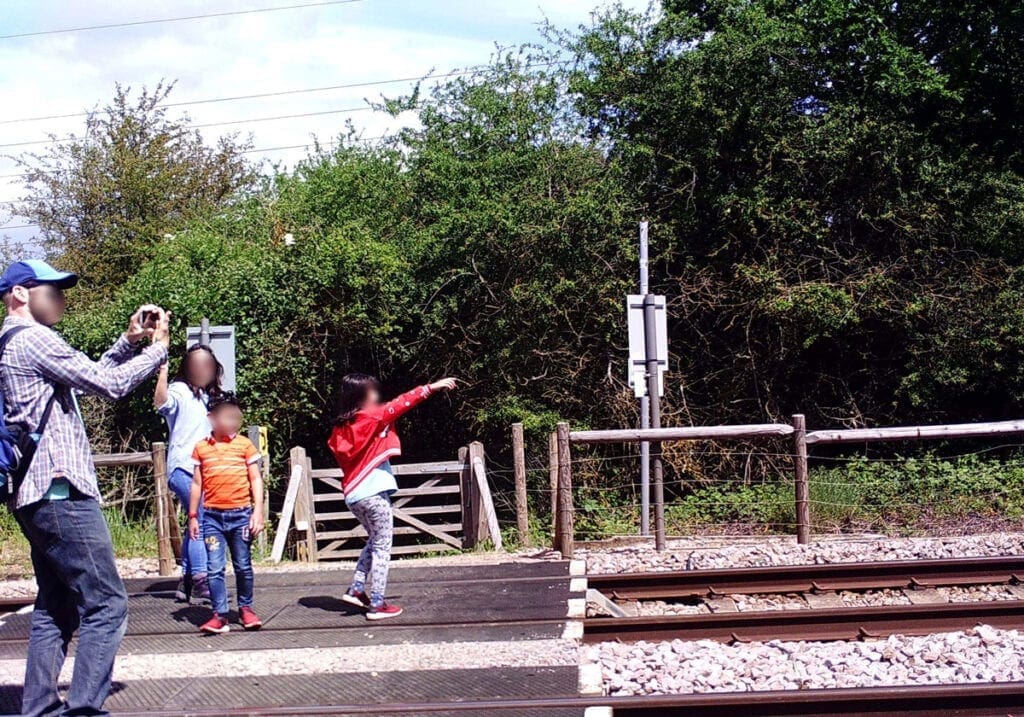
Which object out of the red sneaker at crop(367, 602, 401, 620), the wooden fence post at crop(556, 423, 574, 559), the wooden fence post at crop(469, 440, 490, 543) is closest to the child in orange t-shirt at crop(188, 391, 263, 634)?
the red sneaker at crop(367, 602, 401, 620)

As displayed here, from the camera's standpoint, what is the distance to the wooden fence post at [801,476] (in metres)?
10.8

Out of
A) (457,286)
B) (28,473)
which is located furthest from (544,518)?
(28,473)

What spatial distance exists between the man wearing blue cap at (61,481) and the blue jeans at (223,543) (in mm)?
1738

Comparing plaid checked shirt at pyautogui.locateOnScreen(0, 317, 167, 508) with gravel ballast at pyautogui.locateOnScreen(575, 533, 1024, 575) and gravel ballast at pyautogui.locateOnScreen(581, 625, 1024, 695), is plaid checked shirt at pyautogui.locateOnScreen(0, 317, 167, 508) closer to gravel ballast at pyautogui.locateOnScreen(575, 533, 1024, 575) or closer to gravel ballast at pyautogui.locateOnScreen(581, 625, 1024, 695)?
gravel ballast at pyautogui.locateOnScreen(581, 625, 1024, 695)

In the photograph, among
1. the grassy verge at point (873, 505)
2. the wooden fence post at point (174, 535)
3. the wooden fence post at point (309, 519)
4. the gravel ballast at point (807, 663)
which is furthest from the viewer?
the wooden fence post at point (309, 519)

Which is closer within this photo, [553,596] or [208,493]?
[208,493]

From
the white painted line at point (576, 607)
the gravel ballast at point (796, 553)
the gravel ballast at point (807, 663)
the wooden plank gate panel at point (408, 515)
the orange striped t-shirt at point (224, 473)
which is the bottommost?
the wooden plank gate panel at point (408, 515)

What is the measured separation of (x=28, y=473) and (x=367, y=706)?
1.95 meters

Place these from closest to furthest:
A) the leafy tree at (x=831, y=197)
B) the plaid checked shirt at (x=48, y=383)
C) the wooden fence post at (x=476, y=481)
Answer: the plaid checked shirt at (x=48, y=383) < the wooden fence post at (x=476, y=481) < the leafy tree at (x=831, y=197)

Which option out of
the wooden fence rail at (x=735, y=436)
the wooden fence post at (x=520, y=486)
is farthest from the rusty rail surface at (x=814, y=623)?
the wooden fence post at (x=520, y=486)

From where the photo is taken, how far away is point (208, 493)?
263 inches

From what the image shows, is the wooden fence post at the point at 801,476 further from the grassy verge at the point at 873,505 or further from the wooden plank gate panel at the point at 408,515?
the wooden plank gate panel at the point at 408,515

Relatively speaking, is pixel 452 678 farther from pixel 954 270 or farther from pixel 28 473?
pixel 954 270

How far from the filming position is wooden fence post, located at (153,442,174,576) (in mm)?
9992
